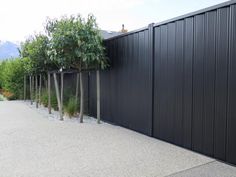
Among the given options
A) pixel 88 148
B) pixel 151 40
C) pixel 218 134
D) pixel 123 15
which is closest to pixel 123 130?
pixel 88 148

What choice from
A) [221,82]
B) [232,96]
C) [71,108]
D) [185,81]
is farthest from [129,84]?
[232,96]

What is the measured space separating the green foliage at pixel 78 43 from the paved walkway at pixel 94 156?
5.83ft

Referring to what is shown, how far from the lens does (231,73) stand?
13.4ft

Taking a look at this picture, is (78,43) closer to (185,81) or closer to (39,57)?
(185,81)

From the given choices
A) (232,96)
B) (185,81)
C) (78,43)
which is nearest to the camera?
(232,96)

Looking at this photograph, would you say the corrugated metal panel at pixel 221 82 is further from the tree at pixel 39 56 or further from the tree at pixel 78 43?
the tree at pixel 39 56

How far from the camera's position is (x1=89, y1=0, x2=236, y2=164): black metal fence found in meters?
4.20

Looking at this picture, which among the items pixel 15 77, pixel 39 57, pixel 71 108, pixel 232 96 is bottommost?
pixel 71 108

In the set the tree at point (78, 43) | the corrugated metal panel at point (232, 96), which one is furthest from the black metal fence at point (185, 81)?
the tree at point (78, 43)

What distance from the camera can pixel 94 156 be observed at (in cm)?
461

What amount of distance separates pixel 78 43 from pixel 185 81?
3.10 meters

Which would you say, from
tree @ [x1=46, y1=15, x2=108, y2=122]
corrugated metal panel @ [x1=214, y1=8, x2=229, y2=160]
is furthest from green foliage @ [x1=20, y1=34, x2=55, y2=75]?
corrugated metal panel @ [x1=214, y1=8, x2=229, y2=160]

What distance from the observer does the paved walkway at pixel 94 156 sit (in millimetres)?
3877

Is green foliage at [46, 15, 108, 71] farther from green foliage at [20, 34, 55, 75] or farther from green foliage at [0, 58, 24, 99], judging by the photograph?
green foliage at [0, 58, 24, 99]
